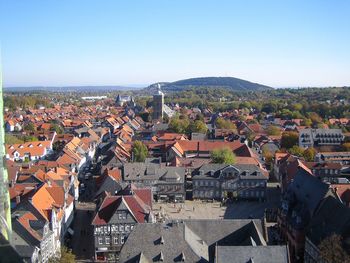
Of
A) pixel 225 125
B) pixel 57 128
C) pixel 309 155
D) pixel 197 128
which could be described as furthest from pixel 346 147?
pixel 57 128

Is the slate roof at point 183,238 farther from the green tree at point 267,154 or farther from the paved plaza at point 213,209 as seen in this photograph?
the green tree at point 267,154

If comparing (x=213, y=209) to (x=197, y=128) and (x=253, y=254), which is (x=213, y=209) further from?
(x=197, y=128)

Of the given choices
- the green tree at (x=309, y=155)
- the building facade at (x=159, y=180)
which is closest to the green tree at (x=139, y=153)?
the building facade at (x=159, y=180)

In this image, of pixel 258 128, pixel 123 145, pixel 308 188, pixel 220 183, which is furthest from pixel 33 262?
pixel 258 128

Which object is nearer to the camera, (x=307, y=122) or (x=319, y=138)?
(x=319, y=138)

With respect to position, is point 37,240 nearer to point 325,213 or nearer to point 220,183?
point 325,213

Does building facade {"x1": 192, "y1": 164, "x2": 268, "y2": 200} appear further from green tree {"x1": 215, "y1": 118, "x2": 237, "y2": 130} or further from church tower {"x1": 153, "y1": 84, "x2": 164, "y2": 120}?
church tower {"x1": 153, "y1": 84, "x2": 164, "y2": 120}

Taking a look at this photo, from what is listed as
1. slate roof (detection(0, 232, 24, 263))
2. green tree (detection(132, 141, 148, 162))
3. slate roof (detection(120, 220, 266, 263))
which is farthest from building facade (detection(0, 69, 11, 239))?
green tree (detection(132, 141, 148, 162))
